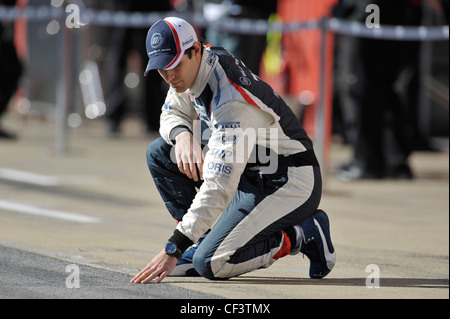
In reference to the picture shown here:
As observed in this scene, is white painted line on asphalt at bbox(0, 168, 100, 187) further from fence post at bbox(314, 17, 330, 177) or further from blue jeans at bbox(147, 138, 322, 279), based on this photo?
blue jeans at bbox(147, 138, 322, 279)

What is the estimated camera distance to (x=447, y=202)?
28.0 ft

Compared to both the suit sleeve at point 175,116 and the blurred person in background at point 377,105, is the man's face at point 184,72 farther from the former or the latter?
the blurred person in background at point 377,105

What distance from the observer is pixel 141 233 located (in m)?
6.48

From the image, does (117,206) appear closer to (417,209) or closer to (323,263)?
(417,209)

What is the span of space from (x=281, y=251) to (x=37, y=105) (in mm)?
11778

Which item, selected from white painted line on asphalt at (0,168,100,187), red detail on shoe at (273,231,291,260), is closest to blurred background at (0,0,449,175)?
white painted line on asphalt at (0,168,100,187)

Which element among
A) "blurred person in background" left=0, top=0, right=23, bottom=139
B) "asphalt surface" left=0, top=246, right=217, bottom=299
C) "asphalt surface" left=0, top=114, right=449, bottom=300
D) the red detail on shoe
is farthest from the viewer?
"blurred person in background" left=0, top=0, right=23, bottom=139

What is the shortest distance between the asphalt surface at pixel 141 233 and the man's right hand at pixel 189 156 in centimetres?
56

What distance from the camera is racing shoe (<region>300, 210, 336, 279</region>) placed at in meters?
5.00

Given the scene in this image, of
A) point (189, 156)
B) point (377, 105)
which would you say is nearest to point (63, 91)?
point (377, 105)

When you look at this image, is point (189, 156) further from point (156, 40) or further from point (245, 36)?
point (245, 36)

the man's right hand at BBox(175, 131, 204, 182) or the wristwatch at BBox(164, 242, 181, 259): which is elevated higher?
the man's right hand at BBox(175, 131, 204, 182)

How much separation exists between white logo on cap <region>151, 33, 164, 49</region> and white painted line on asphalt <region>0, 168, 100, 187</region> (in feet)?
14.2

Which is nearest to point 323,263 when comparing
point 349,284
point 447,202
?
point 349,284
